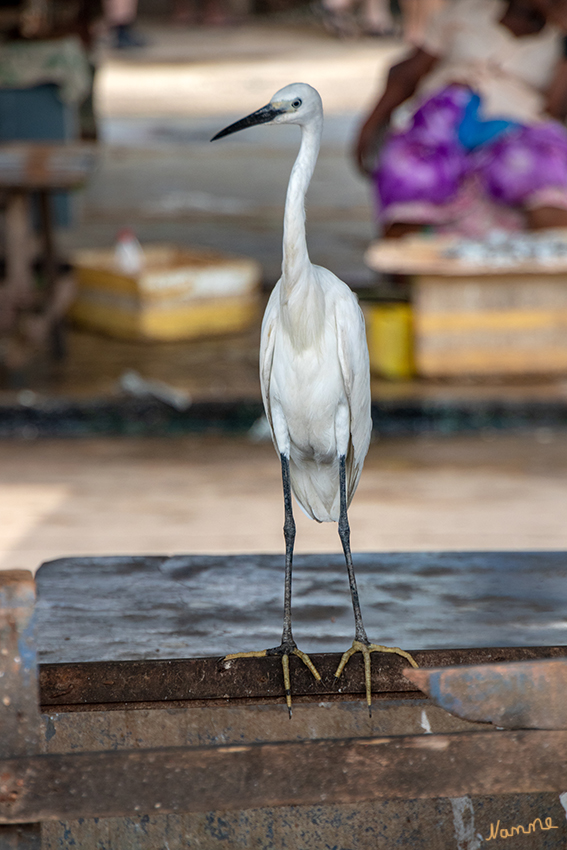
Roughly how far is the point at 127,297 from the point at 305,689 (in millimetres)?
4668

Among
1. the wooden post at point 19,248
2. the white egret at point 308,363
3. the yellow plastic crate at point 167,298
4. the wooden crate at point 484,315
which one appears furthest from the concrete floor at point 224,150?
the white egret at point 308,363

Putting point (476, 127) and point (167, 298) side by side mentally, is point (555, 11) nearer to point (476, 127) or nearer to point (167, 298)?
point (476, 127)

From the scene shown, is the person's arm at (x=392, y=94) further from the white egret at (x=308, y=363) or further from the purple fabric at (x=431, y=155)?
the white egret at (x=308, y=363)

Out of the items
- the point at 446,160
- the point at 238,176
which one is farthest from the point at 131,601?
the point at 238,176

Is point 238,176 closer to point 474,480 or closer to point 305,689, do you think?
point 474,480

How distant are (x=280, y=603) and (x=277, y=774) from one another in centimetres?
75

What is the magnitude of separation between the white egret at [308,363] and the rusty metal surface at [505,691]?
0.76 ft

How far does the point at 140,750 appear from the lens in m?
1.77

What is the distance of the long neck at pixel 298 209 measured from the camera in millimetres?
1912

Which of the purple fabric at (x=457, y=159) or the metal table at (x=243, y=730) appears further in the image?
the purple fabric at (x=457, y=159)

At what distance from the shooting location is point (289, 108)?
1903mm

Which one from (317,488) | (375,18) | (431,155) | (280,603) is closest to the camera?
(317,488)

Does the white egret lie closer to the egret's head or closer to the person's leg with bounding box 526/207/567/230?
the egret's head

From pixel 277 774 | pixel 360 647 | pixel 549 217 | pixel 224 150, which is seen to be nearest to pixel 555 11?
pixel 549 217
